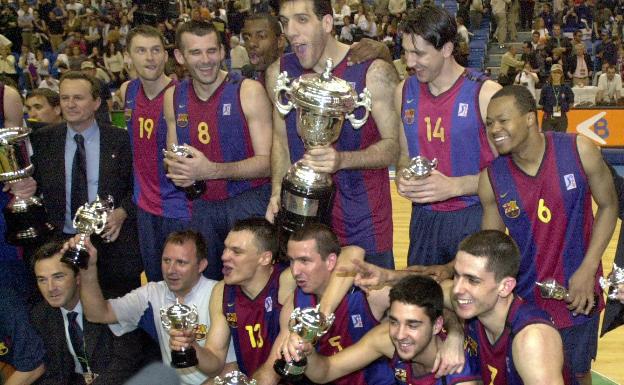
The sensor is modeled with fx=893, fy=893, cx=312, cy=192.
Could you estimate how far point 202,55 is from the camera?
4547 millimetres

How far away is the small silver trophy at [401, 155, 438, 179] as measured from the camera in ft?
12.6

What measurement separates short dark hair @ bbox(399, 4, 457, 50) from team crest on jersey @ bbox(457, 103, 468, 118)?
29 cm

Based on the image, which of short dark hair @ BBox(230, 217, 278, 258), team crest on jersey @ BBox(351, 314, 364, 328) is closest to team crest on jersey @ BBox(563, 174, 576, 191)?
team crest on jersey @ BBox(351, 314, 364, 328)

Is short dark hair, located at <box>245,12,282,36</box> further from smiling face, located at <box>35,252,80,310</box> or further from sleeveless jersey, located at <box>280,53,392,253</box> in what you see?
smiling face, located at <box>35,252,80,310</box>

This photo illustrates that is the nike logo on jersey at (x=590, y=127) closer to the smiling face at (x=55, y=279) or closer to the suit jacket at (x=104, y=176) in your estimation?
the suit jacket at (x=104, y=176)

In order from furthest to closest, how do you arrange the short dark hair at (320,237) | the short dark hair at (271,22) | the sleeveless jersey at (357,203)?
the short dark hair at (271,22)
the sleeveless jersey at (357,203)
the short dark hair at (320,237)

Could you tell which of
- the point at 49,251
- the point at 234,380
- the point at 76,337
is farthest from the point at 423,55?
the point at 76,337

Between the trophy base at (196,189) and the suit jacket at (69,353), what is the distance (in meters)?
1.02

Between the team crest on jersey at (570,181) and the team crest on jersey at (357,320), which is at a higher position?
the team crest on jersey at (570,181)

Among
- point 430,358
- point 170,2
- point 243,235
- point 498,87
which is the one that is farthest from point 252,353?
point 170,2

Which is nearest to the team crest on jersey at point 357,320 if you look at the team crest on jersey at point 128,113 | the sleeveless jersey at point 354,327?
the sleeveless jersey at point 354,327

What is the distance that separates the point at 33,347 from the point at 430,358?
2375 mm

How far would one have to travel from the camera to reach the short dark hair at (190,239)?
181 inches

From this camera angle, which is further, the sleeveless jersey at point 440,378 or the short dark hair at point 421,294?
the sleeveless jersey at point 440,378
